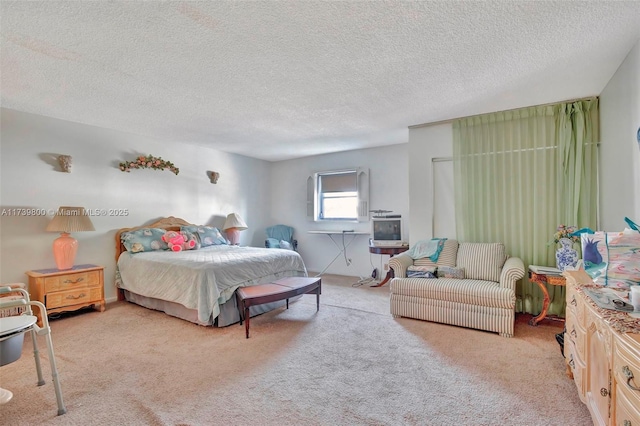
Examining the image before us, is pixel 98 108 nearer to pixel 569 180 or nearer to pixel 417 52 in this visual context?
pixel 417 52

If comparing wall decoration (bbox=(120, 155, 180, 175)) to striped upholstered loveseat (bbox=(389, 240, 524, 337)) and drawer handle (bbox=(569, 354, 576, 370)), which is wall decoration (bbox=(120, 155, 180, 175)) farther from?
drawer handle (bbox=(569, 354, 576, 370))

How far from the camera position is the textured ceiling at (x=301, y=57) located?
1.80 m

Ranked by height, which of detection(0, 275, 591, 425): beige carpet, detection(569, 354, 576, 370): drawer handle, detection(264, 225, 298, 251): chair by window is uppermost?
detection(264, 225, 298, 251): chair by window

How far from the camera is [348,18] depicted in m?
1.85

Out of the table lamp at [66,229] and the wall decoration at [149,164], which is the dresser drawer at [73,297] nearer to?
the table lamp at [66,229]

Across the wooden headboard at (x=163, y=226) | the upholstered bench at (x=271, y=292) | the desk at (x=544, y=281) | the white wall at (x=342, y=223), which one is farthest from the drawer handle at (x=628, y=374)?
the wooden headboard at (x=163, y=226)

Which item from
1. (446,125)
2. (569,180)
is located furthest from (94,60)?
(569,180)

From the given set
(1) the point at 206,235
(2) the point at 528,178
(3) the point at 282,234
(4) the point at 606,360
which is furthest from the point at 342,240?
(4) the point at 606,360

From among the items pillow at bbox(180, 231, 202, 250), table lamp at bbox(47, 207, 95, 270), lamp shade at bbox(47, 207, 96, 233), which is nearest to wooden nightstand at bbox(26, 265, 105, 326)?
table lamp at bbox(47, 207, 95, 270)

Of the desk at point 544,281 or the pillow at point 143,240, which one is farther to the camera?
the pillow at point 143,240

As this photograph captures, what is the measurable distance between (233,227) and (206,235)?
699 mm

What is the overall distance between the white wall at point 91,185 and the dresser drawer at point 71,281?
0.45 meters

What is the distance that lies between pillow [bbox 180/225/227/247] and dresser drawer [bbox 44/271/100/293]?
133cm

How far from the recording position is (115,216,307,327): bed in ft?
10.1
